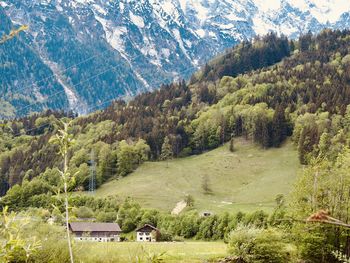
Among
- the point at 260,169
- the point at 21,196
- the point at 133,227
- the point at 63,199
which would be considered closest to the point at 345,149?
the point at 63,199

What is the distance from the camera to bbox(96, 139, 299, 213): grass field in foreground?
150125 millimetres

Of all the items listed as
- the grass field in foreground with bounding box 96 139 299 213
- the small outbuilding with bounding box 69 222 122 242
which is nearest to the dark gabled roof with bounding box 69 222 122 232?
the small outbuilding with bounding box 69 222 122 242

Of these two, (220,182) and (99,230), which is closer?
(99,230)

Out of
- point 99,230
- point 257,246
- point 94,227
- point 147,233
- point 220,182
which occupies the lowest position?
point 147,233

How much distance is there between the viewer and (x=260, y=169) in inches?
7101

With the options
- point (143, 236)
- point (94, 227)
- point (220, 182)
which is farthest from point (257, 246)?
point (220, 182)

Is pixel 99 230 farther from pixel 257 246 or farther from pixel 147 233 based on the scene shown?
pixel 257 246

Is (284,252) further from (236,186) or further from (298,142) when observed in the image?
(298,142)

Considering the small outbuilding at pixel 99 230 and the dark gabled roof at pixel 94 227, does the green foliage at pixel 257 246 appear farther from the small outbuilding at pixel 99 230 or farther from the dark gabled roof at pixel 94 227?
the dark gabled roof at pixel 94 227

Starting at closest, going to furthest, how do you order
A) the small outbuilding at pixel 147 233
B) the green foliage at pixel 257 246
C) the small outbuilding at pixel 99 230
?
the green foliage at pixel 257 246 < the small outbuilding at pixel 99 230 < the small outbuilding at pixel 147 233

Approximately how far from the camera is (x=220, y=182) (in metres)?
170

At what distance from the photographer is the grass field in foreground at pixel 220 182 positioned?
493 feet

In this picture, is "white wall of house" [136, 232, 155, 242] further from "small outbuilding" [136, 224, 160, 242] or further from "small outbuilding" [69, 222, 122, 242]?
"small outbuilding" [69, 222, 122, 242]

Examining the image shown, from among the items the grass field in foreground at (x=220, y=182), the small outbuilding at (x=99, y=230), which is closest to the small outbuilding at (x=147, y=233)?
the small outbuilding at (x=99, y=230)
